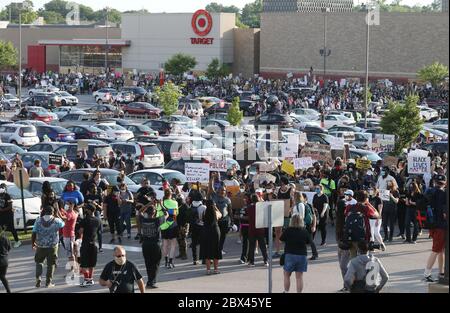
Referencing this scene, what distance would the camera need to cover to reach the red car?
197ft

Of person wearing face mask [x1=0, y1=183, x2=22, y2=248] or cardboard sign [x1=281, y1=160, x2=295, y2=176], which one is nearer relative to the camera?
person wearing face mask [x1=0, y1=183, x2=22, y2=248]

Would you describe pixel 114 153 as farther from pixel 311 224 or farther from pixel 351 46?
pixel 351 46

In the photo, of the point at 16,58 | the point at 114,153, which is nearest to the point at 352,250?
the point at 114,153

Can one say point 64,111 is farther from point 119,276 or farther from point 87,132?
point 119,276

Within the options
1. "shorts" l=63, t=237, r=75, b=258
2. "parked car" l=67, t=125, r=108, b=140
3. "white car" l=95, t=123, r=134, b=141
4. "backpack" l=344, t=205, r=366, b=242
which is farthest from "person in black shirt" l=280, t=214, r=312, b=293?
"white car" l=95, t=123, r=134, b=141

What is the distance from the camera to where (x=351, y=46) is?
268ft

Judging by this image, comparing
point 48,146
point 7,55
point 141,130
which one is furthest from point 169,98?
point 7,55

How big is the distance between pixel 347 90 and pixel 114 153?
3939 centimetres

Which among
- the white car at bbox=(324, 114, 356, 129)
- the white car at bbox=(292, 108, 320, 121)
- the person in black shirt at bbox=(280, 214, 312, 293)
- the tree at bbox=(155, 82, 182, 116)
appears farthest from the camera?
the white car at bbox=(292, 108, 320, 121)

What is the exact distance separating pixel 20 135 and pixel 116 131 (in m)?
4.64

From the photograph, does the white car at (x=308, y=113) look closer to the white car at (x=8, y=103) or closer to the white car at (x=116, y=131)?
the white car at (x=116, y=131)

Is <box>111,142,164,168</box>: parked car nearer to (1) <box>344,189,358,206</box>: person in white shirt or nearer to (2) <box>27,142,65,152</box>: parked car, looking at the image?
(2) <box>27,142,65,152</box>: parked car

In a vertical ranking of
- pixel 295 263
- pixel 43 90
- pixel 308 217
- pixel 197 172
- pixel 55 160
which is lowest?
pixel 295 263

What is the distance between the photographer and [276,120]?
54.6m
